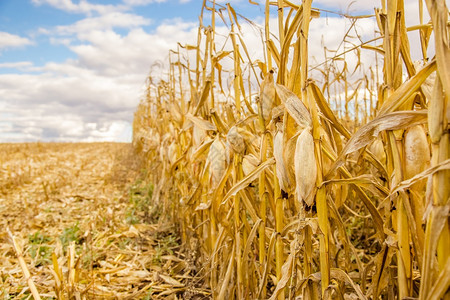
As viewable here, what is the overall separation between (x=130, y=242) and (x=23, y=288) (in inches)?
33.9

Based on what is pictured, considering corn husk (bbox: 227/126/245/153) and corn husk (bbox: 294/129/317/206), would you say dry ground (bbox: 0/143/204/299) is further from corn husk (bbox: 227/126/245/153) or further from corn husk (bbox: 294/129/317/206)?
corn husk (bbox: 294/129/317/206)

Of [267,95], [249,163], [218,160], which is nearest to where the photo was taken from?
[267,95]

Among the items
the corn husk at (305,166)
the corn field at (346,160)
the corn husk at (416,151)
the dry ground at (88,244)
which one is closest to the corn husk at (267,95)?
the corn field at (346,160)

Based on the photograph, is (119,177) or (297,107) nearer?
(297,107)

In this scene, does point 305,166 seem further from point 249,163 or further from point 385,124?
point 249,163

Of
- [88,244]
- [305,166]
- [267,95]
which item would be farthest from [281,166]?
[88,244]

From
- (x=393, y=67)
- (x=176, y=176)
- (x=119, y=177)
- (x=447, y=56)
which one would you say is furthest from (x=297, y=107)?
(x=119, y=177)

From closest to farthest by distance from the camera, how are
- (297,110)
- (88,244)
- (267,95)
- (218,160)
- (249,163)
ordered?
(297,110) → (267,95) → (249,163) → (218,160) → (88,244)

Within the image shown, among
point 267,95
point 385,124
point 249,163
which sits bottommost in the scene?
point 249,163

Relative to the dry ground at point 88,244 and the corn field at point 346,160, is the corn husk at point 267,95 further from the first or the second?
the dry ground at point 88,244

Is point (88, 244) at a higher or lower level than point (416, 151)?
lower

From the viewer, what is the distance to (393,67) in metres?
0.75

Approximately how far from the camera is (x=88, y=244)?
2.29 m

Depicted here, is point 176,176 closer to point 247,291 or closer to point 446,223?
point 247,291
